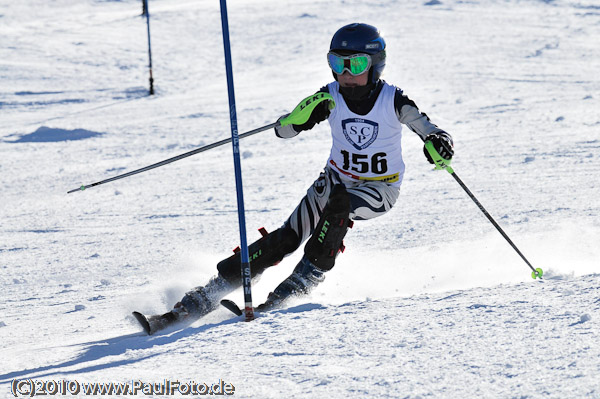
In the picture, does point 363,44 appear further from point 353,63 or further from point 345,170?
point 345,170

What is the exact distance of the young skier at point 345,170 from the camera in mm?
4188

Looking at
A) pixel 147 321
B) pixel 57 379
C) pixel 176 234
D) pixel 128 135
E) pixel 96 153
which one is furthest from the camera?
pixel 128 135

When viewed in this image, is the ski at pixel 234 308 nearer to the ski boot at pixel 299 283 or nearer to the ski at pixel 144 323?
the ski boot at pixel 299 283

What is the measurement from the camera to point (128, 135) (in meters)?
10.8

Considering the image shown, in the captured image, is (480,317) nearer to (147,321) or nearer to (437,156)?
(437,156)

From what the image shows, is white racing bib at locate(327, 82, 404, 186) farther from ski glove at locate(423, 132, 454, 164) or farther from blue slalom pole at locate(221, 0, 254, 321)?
blue slalom pole at locate(221, 0, 254, 321)

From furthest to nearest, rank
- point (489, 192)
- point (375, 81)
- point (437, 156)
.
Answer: point (489, 192)
point (375, 81)
point (437, 156)

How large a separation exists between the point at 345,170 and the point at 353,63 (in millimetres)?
695

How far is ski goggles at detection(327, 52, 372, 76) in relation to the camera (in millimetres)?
4320

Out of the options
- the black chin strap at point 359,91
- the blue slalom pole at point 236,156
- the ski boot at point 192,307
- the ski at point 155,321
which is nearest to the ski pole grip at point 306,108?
the black chin strap at point 359,91

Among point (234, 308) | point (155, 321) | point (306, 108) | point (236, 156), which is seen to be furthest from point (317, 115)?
point (155, 321)

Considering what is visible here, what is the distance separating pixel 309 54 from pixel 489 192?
1014 centimetres

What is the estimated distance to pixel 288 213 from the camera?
279 inches

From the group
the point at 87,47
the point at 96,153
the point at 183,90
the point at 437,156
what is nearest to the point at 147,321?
the point at 437,156
